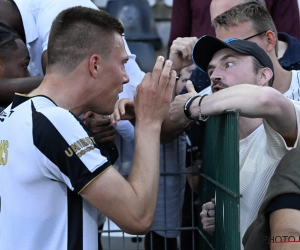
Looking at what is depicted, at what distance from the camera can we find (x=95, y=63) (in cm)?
294

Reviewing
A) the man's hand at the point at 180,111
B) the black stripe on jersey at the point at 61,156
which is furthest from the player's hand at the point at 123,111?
the black stripe on jersey at the point at 61,156

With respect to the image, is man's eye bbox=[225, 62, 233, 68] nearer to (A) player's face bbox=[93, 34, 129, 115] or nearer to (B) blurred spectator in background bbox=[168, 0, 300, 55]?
(A) player's face bbox=[93, 34, 129, 115]

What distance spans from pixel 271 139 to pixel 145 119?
21.4 inches

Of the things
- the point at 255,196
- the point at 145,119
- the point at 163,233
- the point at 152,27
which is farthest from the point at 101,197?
the point at 152,27

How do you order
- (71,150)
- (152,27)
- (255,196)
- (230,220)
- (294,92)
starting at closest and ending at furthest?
(71,150), (230,220), (255,196), (294,92), (152,27)

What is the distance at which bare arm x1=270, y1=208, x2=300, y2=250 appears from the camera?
8.75 ft

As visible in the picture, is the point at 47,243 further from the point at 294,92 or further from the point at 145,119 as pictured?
the point at 294,92

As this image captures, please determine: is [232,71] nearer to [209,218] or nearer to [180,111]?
[180,111]

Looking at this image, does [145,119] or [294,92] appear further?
[294,92]

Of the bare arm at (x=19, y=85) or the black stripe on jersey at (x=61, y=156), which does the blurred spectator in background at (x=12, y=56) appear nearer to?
the bare arm at (x=19, y=85)

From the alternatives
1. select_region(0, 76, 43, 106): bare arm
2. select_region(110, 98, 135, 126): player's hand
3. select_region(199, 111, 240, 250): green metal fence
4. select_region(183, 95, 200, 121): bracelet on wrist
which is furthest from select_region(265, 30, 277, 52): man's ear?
select_region(0, 76, 43, 106): bare arm

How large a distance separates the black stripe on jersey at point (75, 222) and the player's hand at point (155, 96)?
447mm

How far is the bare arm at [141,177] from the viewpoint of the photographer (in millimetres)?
2695

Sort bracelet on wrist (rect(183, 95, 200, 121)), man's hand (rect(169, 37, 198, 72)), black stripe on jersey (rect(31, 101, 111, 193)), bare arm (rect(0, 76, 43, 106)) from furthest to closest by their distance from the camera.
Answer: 1. man's hand (rect(169, 37, 198, 72))
2. bare arm (rect(0, 76, 43, 106))
3. bracelet on wrist (rect(183, 95, 200, 121))
4. black stripe on jersey (rect(31, 101, 111, 193))
